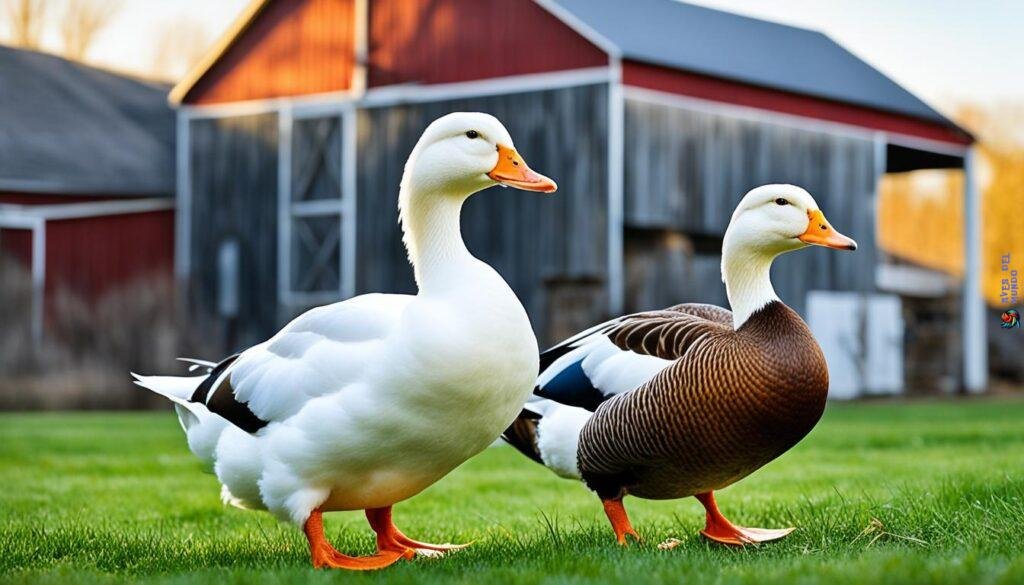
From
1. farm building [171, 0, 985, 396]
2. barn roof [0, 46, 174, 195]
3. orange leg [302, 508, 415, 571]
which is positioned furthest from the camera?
barn roof [0, 46, 174, 195]

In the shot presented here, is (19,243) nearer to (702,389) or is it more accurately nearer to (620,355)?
(620,355)

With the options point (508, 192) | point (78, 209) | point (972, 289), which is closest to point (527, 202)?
point (508, 192)

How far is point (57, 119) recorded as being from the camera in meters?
33.2

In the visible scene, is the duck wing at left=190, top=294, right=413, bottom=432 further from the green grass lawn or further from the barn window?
the barn window

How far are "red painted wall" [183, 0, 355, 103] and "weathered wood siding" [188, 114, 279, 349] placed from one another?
0.65m

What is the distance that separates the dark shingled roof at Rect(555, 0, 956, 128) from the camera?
21.8 metres

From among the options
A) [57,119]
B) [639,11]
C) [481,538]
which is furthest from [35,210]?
[481,538]

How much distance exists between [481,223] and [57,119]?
1547 cm

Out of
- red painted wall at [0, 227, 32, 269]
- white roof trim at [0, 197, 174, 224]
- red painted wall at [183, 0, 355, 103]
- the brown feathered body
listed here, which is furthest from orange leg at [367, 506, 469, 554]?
red painted wall at [0, 227, 32, 269]

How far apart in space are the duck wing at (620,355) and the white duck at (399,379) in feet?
2.92

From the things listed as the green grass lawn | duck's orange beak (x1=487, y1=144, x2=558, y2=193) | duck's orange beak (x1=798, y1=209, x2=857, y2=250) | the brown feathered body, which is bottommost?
the green grass lawn

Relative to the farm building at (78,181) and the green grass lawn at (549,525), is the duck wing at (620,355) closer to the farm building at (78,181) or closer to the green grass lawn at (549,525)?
the green grass lawn at (549,525)

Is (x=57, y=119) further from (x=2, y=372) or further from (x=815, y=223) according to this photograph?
(x=815, y=223)

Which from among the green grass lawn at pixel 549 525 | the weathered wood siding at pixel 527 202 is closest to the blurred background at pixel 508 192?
the weathered wood siding at pixel 527 202
